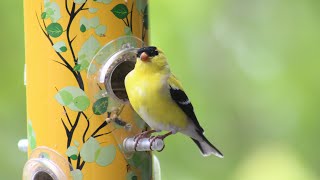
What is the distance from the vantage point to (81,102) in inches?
89.6

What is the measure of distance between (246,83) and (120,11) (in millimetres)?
2093

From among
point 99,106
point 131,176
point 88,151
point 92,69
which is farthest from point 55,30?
point 131,176

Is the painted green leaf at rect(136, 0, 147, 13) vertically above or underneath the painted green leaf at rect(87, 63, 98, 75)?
above

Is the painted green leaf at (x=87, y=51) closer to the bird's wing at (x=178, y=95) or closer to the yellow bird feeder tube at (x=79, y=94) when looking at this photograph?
the yellow bird feeder tube at (x=79, y=94)

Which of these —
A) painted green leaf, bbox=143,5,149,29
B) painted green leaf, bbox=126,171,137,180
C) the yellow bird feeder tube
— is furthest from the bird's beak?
painted green leaf, bbox=126,171,137,180

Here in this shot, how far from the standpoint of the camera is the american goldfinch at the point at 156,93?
215cm

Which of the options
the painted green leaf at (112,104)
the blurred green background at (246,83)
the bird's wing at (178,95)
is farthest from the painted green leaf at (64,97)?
the blurred green background at (246,83)

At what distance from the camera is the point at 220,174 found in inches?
165

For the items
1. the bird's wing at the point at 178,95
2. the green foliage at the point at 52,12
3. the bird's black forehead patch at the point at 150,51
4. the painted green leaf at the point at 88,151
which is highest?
the green foliage at the point at 52,12

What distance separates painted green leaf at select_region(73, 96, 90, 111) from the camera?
2.27 m

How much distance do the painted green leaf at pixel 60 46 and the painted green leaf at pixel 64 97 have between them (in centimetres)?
12

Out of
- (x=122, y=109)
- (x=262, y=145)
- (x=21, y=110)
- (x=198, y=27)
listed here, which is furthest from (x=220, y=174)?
(x=122, y=109)

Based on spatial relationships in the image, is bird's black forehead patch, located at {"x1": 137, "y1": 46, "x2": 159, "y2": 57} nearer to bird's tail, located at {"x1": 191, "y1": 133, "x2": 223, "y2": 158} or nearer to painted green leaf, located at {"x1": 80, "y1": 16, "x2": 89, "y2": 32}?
painted green leaf, located at {"x1": 80, "y1": 16, "x2": 89, "y2": 32}

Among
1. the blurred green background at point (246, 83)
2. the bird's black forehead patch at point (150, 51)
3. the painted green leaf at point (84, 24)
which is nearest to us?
the bird's black forehead patch at point (150, 51)
